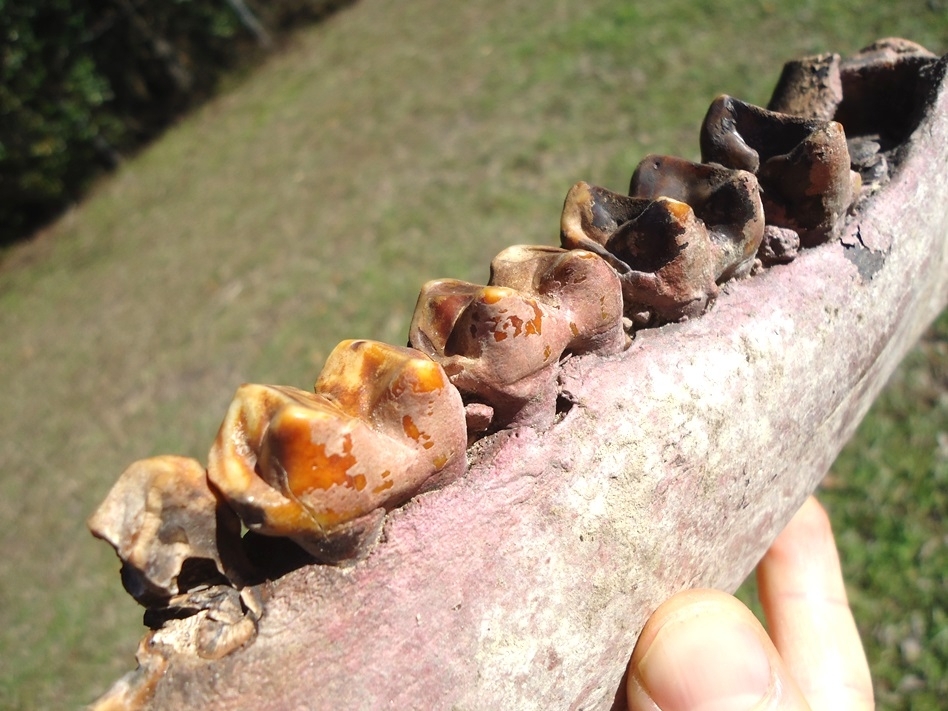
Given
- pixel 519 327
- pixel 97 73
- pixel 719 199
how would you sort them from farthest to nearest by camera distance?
1. pixel 97 73
2. pixel 719 199
3. pixel 519 327

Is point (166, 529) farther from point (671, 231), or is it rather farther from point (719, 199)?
point (719, 199)

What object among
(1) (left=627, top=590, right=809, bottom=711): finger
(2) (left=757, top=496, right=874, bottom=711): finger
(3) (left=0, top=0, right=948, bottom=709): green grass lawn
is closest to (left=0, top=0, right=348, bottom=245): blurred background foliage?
(3) (left=0, top=0, right=948, bottom=709): green grass lawn

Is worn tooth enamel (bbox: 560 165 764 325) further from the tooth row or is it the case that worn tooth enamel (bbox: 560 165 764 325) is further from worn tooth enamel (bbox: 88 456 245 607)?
worn tooth enamel (bbox: 88 456 245 607)

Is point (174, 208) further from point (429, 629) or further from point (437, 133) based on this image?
point (429, 629)

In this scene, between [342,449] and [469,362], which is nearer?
[342,449]

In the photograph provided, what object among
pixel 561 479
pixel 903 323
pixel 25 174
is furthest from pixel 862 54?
pixel 25 174

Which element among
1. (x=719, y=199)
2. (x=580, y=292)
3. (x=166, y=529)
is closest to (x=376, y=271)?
(x=719, y=199)
